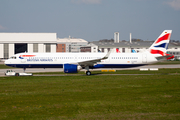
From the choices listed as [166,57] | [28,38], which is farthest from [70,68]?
[28,38]

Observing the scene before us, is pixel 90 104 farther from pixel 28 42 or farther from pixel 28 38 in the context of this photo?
pixel 28 38

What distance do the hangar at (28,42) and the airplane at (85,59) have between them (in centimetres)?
6144

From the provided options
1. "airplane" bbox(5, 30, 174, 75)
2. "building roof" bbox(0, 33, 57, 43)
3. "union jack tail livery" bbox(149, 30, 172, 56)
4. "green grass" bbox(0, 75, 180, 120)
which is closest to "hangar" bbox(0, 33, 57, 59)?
"building roof" bbox(0, 33, 57, 43)

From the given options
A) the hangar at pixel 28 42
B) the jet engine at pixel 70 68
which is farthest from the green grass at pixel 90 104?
the hangar at pixel 28 42

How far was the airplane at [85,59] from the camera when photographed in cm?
3628

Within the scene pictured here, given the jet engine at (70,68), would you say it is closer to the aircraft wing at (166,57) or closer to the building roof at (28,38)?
the aircraft wing at (166,57)

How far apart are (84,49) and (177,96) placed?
12508cm

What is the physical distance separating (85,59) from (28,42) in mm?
66542

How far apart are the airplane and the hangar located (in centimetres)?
6144

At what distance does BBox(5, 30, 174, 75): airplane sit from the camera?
3628 centimetres

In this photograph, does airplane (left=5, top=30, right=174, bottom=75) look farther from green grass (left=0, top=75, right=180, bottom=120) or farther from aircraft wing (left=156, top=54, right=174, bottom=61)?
green grass (left=0, top=75, right=180, bottom=120)

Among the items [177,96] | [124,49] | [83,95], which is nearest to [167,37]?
[177,96]

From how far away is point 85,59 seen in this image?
3828cm

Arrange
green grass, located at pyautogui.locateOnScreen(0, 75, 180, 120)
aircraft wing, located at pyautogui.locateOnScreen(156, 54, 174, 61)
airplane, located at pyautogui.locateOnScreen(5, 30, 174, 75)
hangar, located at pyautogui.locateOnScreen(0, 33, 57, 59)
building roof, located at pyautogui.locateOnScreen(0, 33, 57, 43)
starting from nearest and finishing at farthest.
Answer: green grass, located at pyautogui.locateOnScreen(0, 75, 180, 120) < airplane, located at pyautogui.locateOnScreen(5, 30, 174, 75) < aircraft wing, located at pyautogui.locateOnScreen(156, 54, 174, 61) < hangar, located at pyautogui.locateOnScreen(0, 33, 57, 59) < building roof, located at pyautogui.locateOnScreen(0, 33, 57, 43)
